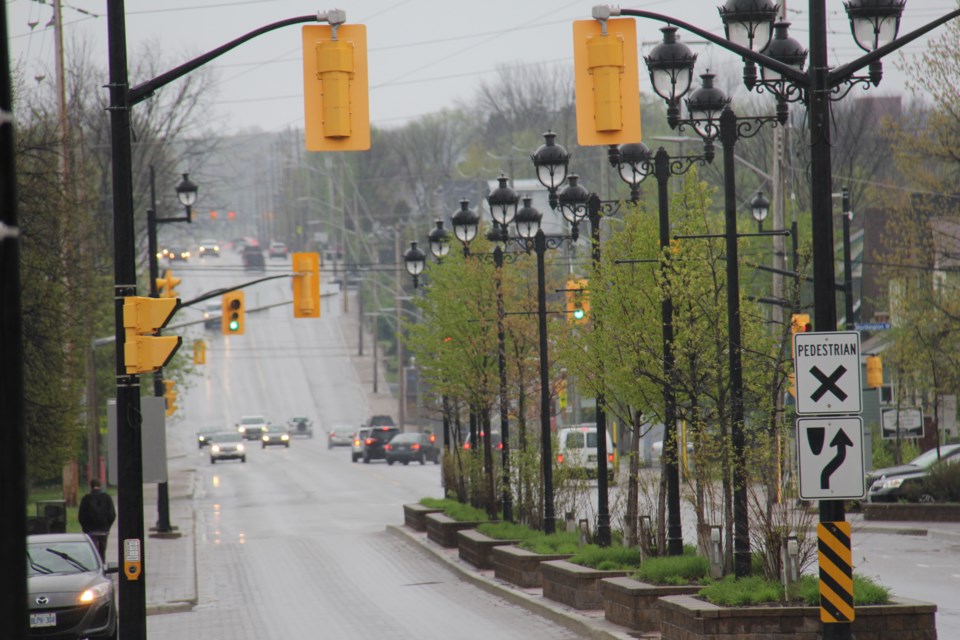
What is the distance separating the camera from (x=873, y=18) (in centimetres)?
1277

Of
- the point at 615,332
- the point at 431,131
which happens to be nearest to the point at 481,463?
the point at 615,332

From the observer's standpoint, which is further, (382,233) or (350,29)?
(382,233)

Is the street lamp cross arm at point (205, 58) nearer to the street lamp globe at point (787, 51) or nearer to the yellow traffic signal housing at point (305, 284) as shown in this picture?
the street lamp globe at point (787, 51)

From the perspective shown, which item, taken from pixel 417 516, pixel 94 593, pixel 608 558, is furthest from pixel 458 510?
pixel 94 593

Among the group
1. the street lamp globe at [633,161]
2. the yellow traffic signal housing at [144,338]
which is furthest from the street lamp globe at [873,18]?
the street lamp globe at [633,161]

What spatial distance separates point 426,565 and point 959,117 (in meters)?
17.4

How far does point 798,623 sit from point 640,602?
2.82 m

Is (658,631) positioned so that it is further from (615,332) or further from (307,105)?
(307,105)

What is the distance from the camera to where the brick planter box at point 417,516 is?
113 ft

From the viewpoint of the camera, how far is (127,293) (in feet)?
46.3

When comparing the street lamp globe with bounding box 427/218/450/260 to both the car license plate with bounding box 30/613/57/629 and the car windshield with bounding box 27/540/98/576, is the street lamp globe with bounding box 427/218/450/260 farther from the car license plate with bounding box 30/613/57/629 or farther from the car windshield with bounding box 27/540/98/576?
the car license plate with bounding box 30/613/57/629

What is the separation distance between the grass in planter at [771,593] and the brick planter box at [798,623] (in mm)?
249

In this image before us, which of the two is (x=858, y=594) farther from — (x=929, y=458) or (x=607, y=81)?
(x=929, y=458)

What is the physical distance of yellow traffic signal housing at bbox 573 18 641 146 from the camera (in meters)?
11.5
